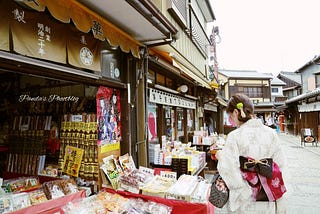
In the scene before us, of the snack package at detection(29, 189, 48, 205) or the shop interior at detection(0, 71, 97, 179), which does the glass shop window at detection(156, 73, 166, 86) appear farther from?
the snack package at detection(29, 189, 48, 205)

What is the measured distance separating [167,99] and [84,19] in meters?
5.14

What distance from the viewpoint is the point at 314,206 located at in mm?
7848

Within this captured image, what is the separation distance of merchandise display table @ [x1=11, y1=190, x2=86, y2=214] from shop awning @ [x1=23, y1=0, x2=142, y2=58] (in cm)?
264

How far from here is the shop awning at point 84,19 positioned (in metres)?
2.97

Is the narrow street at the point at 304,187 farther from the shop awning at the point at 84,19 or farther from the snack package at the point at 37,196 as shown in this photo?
the snack package at the point at 37,196

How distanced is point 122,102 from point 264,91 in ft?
170

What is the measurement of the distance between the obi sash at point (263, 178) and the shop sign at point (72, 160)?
3004 millimetres

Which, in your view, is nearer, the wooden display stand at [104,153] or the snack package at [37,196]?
the snack package at [37,196]

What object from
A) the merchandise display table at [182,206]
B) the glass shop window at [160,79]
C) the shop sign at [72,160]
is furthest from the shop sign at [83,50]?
the glass shop window at [160,79]

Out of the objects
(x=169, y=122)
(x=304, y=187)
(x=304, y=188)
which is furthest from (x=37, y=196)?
(x=304, y=187)

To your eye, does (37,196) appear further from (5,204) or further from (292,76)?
(292,76)

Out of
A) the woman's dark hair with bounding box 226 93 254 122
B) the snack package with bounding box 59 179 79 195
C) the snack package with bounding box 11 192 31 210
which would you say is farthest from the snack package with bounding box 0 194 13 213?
the woman's dark hair with bounding box 226 93 254 122

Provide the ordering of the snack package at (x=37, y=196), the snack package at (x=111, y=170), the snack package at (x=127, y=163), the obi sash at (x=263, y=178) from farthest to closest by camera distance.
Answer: the snack package at (x=127, y=163), the snack package at (x=111, y=170), the snack package at (x=37, y=196), the obi sash at (x=263, y=178)

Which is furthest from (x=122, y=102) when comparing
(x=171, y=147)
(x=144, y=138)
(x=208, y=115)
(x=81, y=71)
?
(x=208, y=115)
